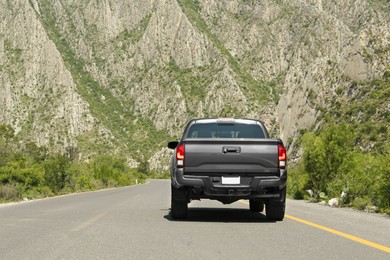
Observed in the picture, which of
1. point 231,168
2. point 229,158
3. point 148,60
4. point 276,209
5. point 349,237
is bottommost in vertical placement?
point 349,237

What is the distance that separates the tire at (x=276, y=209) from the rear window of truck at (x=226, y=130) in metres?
1.70

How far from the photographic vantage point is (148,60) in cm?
14288

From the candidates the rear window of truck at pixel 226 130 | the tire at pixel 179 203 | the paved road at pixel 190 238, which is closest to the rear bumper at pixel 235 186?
the tire at pixel 179 203

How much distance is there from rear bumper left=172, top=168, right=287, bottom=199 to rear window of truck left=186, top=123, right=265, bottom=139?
1.74 m

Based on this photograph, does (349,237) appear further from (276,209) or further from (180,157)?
(180,157)

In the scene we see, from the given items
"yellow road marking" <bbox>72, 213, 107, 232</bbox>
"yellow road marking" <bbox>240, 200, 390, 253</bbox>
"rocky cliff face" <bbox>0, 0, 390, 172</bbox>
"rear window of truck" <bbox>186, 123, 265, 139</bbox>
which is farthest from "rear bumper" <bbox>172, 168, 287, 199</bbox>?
"rocky cliff face" <bbox>0, 0, 390, 172</bbox>

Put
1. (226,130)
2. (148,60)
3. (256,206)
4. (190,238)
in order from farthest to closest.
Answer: (148,60) < (256,206) < (226,130) < (190,238)

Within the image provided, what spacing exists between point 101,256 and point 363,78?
65.0 m

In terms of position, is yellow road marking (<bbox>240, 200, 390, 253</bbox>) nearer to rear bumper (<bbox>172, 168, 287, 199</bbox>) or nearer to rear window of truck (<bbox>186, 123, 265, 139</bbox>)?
rear bumper (<bbox>172, 168, 287, 199</bbox>)

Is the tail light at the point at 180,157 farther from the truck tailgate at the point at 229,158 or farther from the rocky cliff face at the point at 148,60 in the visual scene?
the rocky cliff face at the point at 148,60

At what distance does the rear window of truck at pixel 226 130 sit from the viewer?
12.4 meters

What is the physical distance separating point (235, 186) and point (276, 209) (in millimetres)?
1252

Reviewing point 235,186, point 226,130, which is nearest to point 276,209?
point 235,186

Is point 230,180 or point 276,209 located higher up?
point 230,180
